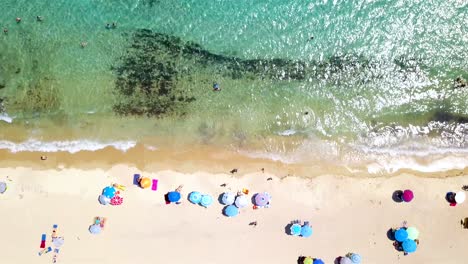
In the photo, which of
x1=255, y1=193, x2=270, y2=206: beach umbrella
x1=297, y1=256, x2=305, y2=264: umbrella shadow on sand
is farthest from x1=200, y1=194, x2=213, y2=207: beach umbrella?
x1=297, y1=256, x2=305, y2=264: umbrella shadow on sand

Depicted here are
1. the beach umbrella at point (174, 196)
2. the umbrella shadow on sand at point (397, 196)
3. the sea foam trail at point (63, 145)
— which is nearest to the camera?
the beach umbrella at point (174, 196)

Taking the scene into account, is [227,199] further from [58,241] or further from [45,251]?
[45,251]

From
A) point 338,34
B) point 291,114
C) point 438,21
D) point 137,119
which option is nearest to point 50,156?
point 137,119

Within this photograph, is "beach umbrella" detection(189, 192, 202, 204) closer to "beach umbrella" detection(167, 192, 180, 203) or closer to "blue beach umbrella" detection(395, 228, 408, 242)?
"beach umbrella" detection(167, 192, 180, 203)

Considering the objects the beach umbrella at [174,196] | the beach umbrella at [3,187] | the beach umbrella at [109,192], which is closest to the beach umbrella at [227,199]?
the beach umbrella at [174,196]

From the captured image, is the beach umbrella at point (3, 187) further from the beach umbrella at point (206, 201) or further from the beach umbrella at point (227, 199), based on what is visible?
the beach umbrella at point (227, 199)

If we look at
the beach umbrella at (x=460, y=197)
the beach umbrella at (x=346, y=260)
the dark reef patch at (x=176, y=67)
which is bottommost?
the beach umbrella at (x=346, y=260)
